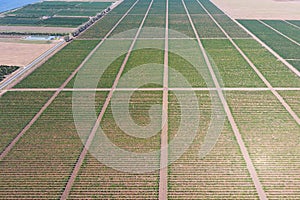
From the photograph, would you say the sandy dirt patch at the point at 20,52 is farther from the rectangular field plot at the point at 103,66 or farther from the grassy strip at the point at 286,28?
the grassy strip at the point at 286,28

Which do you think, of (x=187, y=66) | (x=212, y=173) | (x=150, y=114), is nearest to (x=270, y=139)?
(x=212, y=173)

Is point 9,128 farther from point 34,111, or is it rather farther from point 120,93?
point 120,93

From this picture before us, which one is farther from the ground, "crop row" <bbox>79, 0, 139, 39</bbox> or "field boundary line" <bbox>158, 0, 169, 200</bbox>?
"crop row" <bbox>79, 0, 139, 39</bbox>

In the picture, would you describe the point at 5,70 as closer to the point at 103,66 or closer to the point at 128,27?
the point at 103,66

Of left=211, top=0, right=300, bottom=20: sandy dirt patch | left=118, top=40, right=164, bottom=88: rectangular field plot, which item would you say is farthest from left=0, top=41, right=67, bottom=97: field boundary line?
left=211, top=0, right=300, bottom=20: sandy dirt patch

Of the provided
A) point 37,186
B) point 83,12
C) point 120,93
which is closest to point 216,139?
point 120,93

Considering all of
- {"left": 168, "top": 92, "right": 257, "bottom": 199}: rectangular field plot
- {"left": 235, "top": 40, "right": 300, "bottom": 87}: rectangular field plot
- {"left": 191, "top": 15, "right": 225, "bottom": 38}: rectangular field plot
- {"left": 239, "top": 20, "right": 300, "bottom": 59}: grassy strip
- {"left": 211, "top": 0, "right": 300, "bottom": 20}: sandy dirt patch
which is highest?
{"left": 211, "top": 0, "right": 300, "bottom": 20}: sandy dirt patch

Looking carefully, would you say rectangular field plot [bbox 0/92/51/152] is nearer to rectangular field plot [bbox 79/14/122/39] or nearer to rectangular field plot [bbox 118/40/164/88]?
rectangular field plot [bbox 118/40/164/88]
